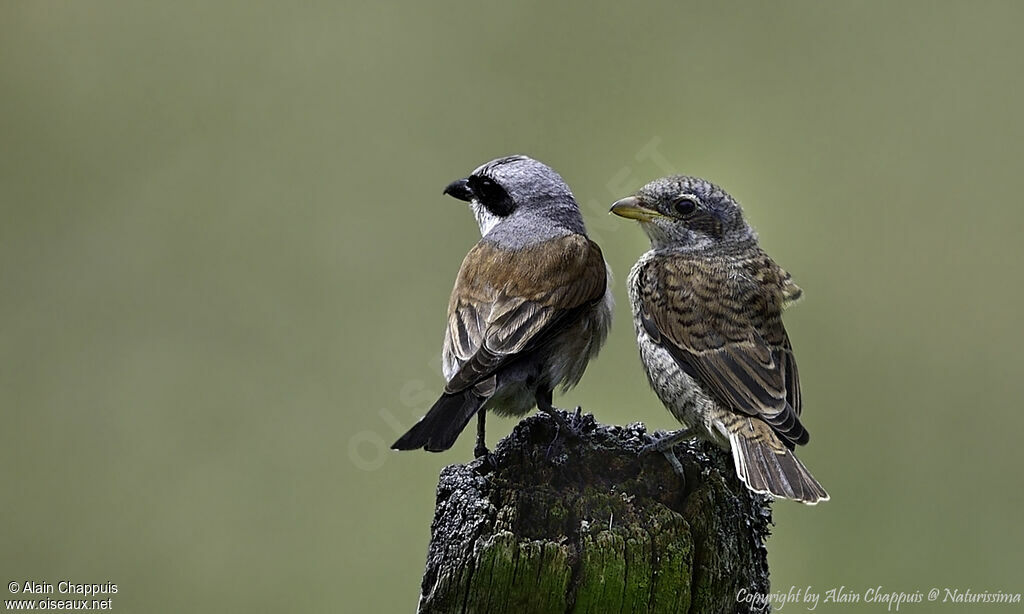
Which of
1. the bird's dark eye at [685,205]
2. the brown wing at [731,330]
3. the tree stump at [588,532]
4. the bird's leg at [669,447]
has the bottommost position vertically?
the tree stump at [588,532]

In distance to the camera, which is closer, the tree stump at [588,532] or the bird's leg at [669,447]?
the tree stump at [588,532]

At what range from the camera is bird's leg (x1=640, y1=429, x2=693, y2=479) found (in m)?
3.92

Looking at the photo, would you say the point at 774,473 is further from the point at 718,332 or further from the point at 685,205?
the point at 685,205

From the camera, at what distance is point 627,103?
9438 millimetres

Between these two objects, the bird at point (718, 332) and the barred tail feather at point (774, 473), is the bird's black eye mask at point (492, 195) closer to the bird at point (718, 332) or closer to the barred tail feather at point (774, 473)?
the bird at point (718, 332)

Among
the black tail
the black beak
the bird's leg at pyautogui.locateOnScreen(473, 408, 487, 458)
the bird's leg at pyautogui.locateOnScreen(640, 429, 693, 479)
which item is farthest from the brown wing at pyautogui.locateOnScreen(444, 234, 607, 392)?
the bird's leg at pyautogui.locateOnScreen(640, 429, 693, 479)

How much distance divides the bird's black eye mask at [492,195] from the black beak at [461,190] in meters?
0.02

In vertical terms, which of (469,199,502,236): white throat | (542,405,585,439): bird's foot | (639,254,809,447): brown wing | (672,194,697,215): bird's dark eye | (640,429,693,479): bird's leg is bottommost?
(640,429,693,479): bird's leg

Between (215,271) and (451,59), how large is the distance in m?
2.64

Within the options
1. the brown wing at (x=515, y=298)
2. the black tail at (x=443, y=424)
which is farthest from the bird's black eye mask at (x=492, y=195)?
the black tail at (x=443, y=424)

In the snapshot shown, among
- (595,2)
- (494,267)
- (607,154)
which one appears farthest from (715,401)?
(595,2)

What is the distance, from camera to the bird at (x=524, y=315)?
4.55 metres

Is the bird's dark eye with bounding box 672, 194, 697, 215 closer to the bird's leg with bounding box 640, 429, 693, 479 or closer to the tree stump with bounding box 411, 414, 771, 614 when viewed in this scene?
the bird's leg with bounding box 640, 429, 693, 479

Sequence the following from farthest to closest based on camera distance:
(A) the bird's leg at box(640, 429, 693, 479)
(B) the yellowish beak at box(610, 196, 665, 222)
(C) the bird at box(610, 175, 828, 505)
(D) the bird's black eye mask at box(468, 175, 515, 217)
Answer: (D) the bird's black eye mask at box(468, 175, 515, 217) < (B) the yellowish beak at box(610, 196, 665, 222) < (C) the bird at box(610, 175, 828, 505) < (A) the bird's leg at box(640, 429, 693, 479)
